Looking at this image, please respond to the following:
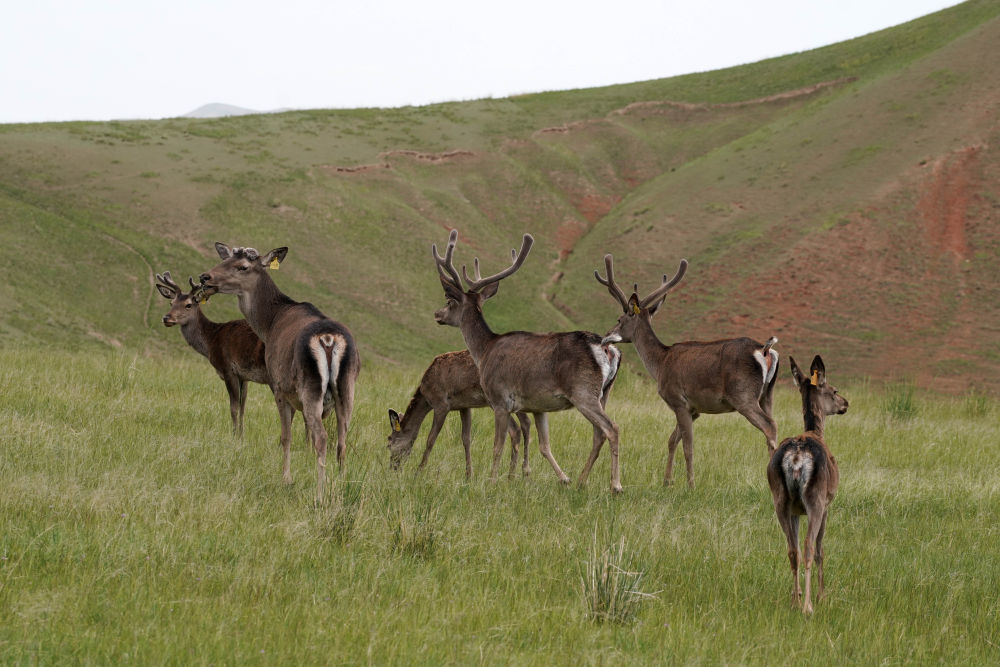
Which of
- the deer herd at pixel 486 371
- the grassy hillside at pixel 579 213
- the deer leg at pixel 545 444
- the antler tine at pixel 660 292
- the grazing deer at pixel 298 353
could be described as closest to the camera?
the grazing deer at pixel 298 353

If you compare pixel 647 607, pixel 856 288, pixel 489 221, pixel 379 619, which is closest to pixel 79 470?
pixel 379 619

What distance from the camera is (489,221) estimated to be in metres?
45.9

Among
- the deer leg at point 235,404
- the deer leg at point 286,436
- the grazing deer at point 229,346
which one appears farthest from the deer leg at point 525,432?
the deer leg at point 235,404

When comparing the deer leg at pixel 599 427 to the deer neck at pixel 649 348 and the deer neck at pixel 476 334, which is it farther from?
the deer neck at pixel 649 348

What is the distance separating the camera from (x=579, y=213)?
1944 inches

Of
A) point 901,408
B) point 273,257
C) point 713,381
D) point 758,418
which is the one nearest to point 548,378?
point 713,381

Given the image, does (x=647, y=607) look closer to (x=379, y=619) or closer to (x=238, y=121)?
(x=379, y=619)

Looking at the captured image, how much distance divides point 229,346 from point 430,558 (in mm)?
7019

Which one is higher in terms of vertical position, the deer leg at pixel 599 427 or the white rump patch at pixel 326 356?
the white rump patch at pixel 326 356

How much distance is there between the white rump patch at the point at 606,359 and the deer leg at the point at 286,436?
326cm

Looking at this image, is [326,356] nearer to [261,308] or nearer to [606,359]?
[261,308]

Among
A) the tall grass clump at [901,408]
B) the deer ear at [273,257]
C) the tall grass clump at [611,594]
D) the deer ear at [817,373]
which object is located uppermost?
the deer ear at [273,257]

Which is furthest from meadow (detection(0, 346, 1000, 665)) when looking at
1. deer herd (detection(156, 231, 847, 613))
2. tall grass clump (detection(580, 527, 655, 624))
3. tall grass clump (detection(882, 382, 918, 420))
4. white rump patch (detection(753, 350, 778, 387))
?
tall grass clump (detection(882, 382, 918, 420))

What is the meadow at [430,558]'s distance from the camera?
5.43 meters
